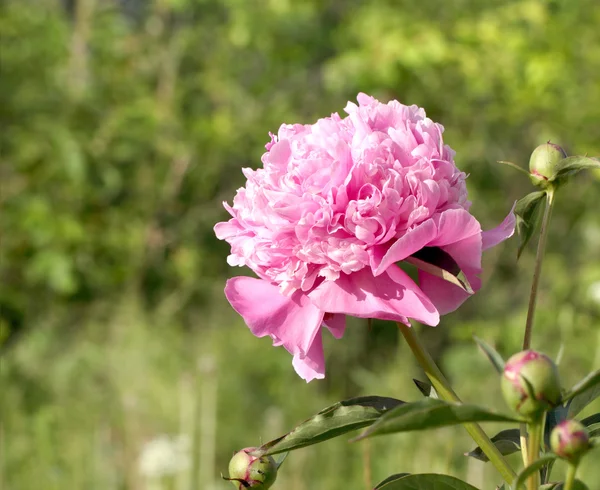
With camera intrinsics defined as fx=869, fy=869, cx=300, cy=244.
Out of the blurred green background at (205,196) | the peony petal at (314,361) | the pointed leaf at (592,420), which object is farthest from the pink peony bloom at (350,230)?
the blurred green background at (205,196)

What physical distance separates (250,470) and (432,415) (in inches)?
6.6

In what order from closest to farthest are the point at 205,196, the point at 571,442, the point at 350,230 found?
the point at 571,442 → the point at 350,230 → the point at 205,196

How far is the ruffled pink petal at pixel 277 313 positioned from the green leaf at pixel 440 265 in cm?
7

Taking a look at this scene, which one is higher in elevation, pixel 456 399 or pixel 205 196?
pixel 205 196

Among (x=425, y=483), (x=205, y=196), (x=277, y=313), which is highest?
(x=205, y=196)

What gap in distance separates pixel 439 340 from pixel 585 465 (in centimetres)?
213

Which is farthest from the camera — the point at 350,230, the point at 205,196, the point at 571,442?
the point at 205,196

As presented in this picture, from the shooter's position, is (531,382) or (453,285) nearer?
(531,382)

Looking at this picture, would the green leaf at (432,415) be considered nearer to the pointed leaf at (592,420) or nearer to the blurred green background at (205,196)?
the pointed leaf at (592,420)

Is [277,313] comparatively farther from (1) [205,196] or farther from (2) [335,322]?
(1) [205,196]

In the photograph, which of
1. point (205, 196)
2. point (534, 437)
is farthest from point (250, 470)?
point (205, 196)

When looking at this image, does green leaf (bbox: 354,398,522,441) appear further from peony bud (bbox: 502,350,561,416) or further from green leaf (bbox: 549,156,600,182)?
green leaf (bbox: 549,156,600,182)

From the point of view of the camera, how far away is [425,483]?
1.62 feet

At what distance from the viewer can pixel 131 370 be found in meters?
3.04
